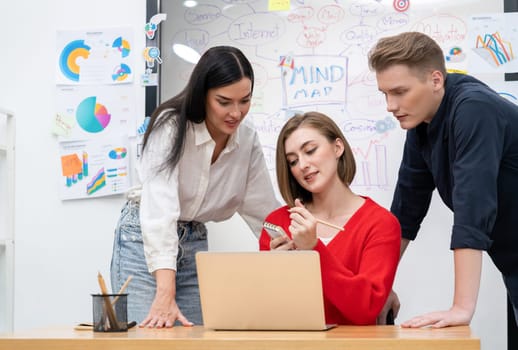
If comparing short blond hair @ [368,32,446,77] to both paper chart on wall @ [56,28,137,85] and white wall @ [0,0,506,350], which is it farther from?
paper chart on wall @ [56,28,137,85]

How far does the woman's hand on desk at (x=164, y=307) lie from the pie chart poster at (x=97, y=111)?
1.14 meters

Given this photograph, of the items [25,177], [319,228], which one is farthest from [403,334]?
[25,177]

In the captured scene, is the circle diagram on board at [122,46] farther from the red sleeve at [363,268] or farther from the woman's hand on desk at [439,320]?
Result: the woman's hand on desk at [439,320]

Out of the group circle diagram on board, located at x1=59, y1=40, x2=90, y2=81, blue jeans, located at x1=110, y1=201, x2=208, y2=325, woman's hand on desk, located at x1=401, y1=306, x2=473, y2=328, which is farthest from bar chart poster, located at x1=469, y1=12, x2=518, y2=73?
circle diagram on board, located at x1=59, y1=40, x2=90, y2=81

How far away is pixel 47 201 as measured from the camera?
2.96 meters

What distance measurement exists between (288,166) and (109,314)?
2.21ft

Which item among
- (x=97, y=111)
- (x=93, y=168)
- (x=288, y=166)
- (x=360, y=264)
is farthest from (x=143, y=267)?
(x=97, y=111)

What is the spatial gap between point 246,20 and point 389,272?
1391 mm

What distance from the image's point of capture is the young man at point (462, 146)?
1612 mm

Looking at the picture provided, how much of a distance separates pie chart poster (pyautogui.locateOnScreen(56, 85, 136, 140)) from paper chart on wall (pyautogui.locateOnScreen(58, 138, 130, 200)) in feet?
0.13

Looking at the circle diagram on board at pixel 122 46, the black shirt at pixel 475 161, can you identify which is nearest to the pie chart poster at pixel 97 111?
the circle diagram on board at pixel 122 46

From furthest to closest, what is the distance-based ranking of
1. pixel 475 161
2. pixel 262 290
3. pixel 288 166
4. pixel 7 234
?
pixel 7 234 → pixel 288 166 → pixel 475 161 → pixel 262 290

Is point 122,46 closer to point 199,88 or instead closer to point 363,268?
point 199,88

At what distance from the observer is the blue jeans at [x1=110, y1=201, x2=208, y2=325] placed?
2.04 meters
